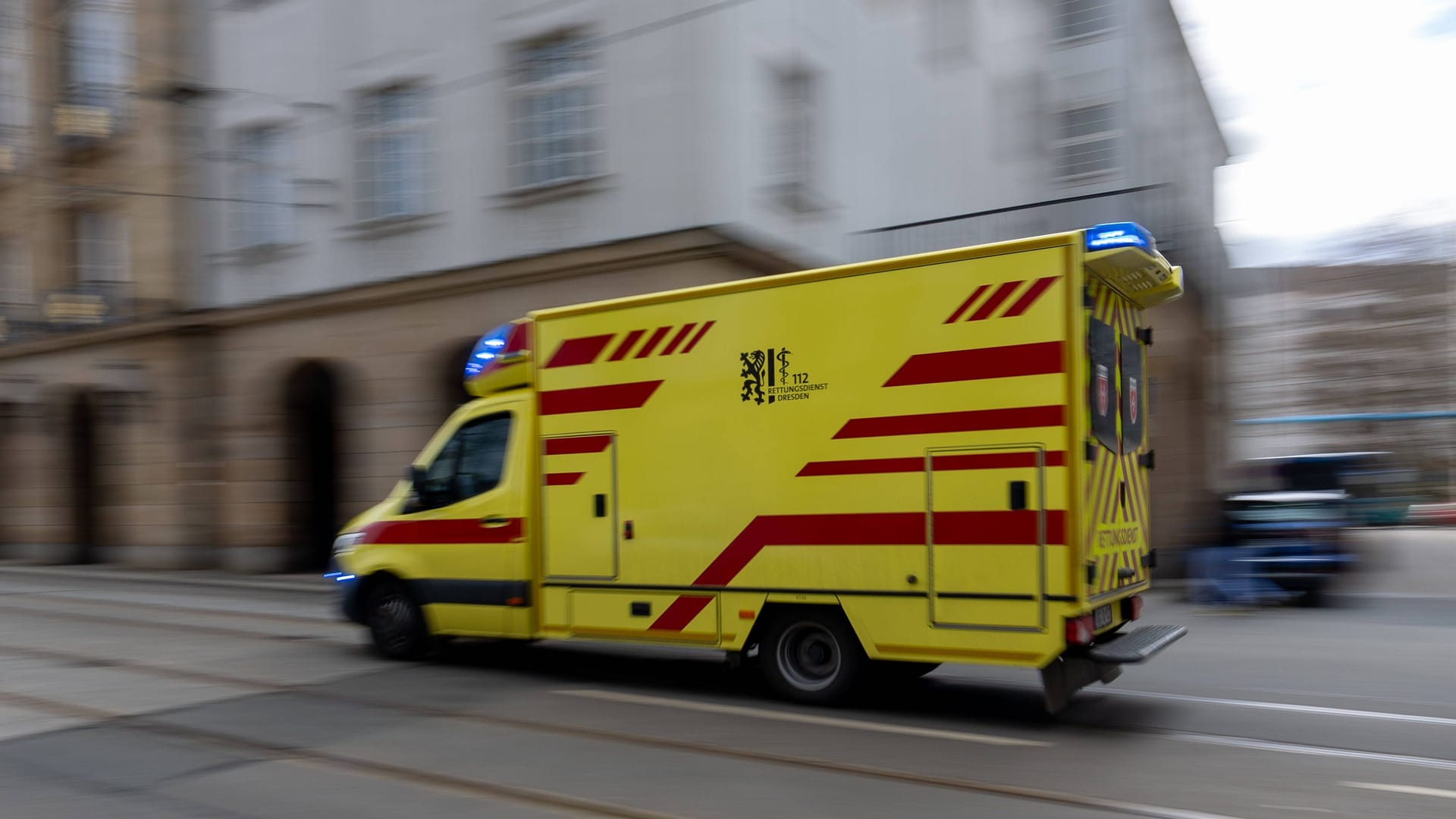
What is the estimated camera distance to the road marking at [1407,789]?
17.0 feet

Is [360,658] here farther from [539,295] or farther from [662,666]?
[539,295]

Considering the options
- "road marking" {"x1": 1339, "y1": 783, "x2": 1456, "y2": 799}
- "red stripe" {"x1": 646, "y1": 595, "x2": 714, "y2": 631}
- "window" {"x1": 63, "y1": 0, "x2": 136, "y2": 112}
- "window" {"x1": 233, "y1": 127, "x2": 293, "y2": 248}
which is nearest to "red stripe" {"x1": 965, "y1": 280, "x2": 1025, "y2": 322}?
"red stripe" {"x1": 646, "y1": 595, "x2": 714, "y2": 631}

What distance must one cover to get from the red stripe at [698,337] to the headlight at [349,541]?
3.47 metres

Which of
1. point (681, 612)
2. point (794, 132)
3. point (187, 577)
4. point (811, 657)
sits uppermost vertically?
point (794, 132)

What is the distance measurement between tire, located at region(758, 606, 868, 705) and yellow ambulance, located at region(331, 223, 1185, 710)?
1 cm

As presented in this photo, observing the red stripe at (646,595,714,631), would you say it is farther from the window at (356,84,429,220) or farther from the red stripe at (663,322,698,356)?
the window at (356,84,429,220)

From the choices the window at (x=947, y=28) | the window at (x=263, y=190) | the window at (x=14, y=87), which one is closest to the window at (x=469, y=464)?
the window at (x=263, y=190)

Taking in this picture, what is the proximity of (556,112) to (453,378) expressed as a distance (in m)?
4.19

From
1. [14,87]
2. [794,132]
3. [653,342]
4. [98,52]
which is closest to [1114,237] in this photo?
[653,342]

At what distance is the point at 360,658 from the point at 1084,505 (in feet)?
19.7

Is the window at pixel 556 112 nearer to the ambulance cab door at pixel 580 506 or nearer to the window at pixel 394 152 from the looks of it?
the window at pixel 394 152

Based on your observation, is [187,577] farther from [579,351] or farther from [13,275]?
[579,351]

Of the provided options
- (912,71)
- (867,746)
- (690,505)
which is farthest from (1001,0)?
(867,746)

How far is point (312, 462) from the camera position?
20.5m
